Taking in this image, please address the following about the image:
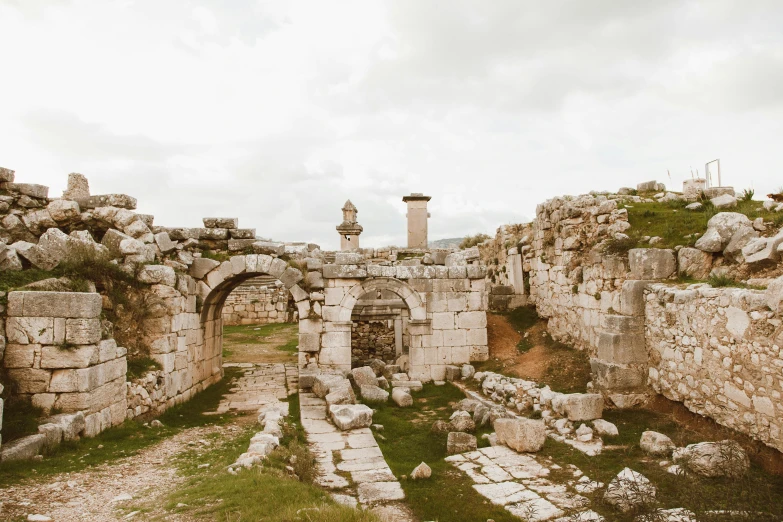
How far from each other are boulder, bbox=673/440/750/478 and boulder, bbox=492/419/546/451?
1.79 m

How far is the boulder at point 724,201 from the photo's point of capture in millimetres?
9484

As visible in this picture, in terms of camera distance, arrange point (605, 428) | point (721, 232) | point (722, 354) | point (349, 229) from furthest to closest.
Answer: point (349, 229)
point (721, 232)
point (605, 428)
point (722, 354)

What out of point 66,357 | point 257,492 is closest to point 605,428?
point 257,492

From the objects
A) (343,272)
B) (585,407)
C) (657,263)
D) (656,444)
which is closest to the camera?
(656,444)

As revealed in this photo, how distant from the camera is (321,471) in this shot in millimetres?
6809

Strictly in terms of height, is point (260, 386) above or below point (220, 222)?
below

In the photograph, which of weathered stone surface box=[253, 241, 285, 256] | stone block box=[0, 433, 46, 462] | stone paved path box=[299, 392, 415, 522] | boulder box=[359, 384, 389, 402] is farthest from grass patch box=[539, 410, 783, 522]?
weathered stone surface box=[253, 241, 285, 256]

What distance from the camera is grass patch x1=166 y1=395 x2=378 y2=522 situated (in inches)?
178

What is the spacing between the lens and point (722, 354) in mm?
6270

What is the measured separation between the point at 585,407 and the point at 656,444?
1.42 m

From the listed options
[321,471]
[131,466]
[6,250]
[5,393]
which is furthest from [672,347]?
[6,250]

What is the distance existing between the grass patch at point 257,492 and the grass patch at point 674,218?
22.3ft

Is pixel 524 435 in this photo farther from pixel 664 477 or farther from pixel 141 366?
pixel 141 366

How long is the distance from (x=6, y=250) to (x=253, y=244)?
5431 mm
